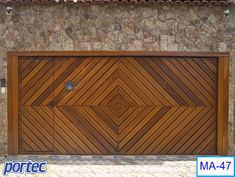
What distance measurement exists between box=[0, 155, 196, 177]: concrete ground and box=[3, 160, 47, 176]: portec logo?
5.3 inches

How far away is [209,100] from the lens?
7602mm

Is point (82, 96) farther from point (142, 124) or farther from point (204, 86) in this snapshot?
point (204, 86)

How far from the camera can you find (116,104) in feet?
24.8

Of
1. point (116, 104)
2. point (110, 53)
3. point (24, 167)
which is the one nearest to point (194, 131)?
point (116, 104)

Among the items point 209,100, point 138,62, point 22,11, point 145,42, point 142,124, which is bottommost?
point 142,124

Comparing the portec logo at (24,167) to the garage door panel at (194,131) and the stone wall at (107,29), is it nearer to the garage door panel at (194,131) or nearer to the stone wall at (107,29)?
the stone wall at (107,29)

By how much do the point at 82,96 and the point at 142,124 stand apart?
5.64 feet

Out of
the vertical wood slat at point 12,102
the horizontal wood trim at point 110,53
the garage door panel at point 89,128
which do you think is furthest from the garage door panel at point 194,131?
the vertical wood slat at point 12,102

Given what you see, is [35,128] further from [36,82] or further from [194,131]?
[194,131]

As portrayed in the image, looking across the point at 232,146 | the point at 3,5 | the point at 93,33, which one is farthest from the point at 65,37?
the point at 232,146

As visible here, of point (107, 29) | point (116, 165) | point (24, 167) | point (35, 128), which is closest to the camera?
point (24, 167)

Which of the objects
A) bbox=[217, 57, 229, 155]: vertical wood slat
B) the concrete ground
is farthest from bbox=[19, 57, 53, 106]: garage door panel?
bbox=[217, 57, 229, 155]: vertical wood slat

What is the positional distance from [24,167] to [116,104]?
2.66 metres

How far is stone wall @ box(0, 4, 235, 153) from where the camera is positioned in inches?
291
